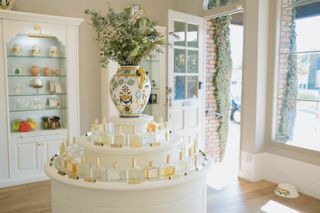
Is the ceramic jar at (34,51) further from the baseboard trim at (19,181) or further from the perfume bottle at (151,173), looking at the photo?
the perfume bottle at (151,173)

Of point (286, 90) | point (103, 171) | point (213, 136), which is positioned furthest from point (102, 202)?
point (213, 136)

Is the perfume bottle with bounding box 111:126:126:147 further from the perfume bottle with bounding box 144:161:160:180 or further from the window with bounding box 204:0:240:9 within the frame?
the window with bounding box 204:0:240:9

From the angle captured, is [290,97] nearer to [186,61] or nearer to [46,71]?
[186,61]

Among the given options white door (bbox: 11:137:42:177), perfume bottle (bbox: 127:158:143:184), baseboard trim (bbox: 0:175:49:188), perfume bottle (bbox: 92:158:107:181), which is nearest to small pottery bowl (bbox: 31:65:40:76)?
white door (bbox: 11:137:42:177)

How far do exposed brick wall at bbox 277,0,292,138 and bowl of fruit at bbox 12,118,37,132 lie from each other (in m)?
3.37

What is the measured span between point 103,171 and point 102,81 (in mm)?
2851

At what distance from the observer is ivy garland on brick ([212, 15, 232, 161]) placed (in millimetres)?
5199

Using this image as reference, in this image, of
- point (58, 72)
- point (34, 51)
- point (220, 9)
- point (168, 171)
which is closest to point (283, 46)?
point (220, 9)

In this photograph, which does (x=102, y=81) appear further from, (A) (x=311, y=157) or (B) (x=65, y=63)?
(A) (x=311, y=157)

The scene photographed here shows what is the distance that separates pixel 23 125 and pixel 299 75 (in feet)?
12.1

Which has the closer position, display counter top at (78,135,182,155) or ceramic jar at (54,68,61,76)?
display counter top at (78,135,182,155)

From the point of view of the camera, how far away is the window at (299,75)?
353cm

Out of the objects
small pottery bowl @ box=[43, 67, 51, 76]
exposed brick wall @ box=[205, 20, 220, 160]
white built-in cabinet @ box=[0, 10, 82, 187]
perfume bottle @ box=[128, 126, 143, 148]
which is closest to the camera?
perfume bottle @ box=[128, 126, 143, 148]

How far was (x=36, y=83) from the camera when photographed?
4035 mm
